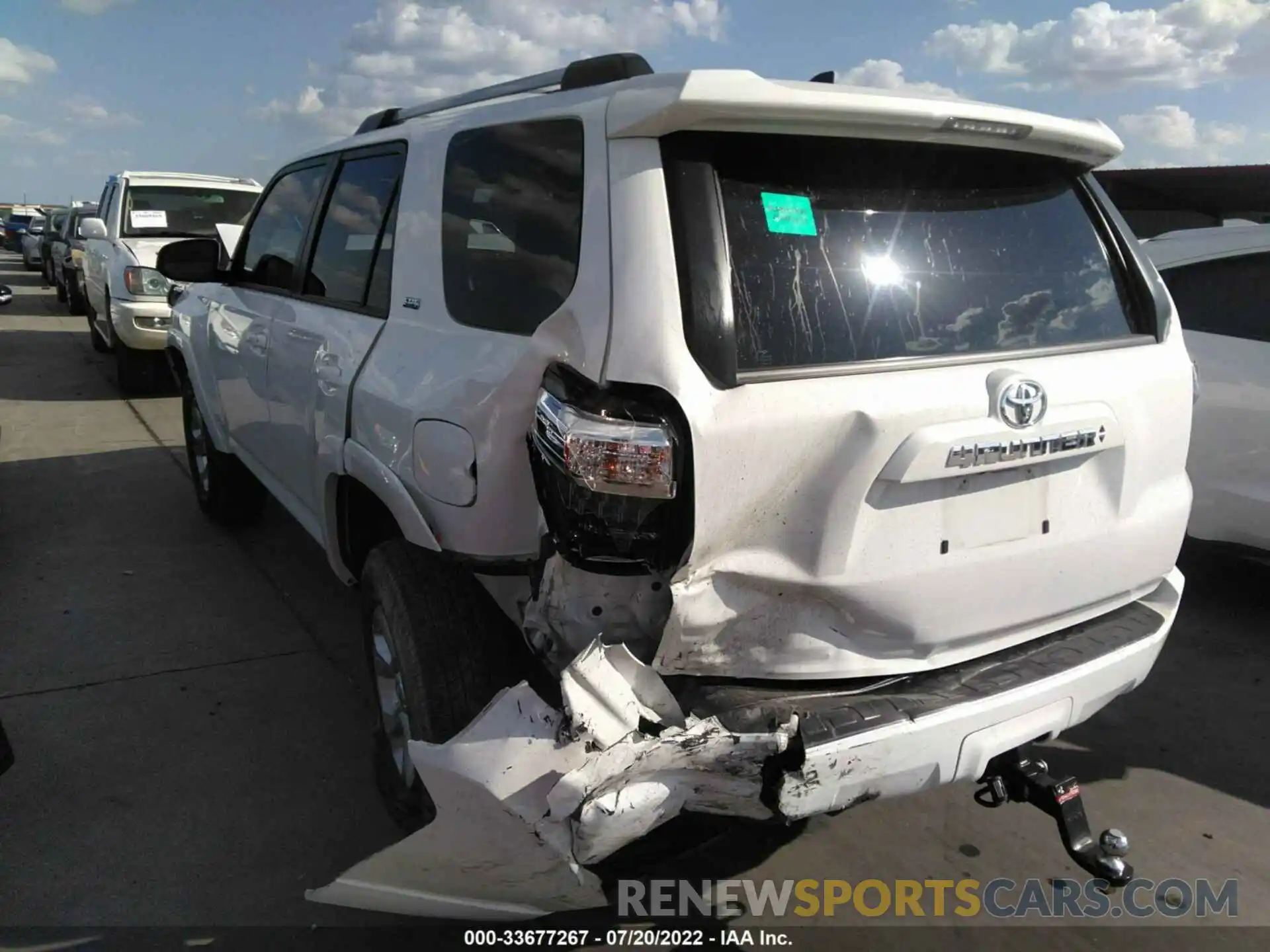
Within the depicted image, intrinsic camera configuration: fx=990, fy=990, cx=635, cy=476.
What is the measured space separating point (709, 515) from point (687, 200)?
0.64 meters

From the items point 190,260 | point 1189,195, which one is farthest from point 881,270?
point 1189,195

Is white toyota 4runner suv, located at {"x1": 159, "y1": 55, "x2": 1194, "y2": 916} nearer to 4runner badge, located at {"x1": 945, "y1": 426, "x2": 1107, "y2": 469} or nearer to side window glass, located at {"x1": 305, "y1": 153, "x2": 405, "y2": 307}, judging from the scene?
4runner badge, located at {"x1": 945, "y1": 426, "x2": 1107, "y2": 469}

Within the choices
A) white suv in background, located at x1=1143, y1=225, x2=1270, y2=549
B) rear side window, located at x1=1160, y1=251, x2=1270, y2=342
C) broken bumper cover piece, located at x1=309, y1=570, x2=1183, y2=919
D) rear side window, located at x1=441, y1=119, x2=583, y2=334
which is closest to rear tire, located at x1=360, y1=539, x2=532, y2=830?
broken bumper cover piece, located at x1=309, y1=570, x2=1183, y2=919

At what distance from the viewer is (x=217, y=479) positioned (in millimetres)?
5430

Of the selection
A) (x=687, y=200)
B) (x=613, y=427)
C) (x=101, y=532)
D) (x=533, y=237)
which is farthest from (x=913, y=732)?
(x=101, y=532)

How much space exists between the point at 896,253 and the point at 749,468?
2.20 feet

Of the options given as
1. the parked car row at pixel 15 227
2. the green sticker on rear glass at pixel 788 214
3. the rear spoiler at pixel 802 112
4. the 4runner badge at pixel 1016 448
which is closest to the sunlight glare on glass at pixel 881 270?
the green sticker on rear glass at pixel 788 214

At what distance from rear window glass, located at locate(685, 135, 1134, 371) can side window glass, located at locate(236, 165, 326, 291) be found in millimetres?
2276

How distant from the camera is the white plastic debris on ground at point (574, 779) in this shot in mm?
1784

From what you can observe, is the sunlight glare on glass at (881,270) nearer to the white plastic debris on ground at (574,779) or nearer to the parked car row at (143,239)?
the white plastic debris on ground at (574,779)

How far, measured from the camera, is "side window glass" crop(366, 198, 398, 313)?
2898mm

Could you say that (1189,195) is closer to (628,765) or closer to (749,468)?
(749,468)

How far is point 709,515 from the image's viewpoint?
1.94 meters

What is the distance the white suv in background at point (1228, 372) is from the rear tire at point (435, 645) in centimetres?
343
